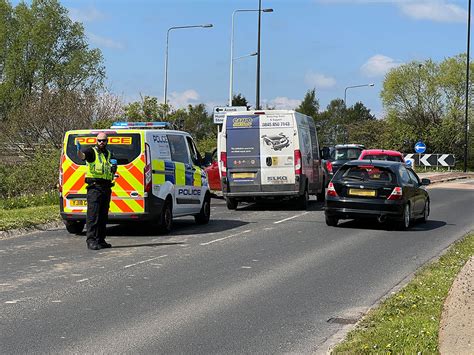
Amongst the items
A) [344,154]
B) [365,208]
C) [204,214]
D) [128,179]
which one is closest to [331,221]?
[365,208]

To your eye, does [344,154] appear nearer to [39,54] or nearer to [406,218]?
[406,218]

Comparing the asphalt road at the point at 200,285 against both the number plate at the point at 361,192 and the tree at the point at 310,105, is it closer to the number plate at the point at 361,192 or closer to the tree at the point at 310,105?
the number plate at the point at 361,192

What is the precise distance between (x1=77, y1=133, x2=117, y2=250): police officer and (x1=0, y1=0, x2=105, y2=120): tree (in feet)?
154

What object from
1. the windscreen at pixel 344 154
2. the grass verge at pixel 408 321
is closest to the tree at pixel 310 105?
the windscreen at pixel 344 154

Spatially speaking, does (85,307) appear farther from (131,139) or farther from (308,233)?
(308,233)

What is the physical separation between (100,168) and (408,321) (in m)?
6.44

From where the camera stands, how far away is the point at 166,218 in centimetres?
1436

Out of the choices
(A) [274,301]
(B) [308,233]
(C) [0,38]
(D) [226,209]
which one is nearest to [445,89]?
(C) [0,38]

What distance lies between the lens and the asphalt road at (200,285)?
6.57 m

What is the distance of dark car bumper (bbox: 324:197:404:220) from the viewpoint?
616 inches

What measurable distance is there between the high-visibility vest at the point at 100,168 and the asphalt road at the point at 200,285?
118 centimetres

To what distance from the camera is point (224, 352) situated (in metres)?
6.10

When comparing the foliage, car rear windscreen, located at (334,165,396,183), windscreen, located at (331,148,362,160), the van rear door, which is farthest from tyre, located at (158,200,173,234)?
windscreen, located at (331,148,362,160)

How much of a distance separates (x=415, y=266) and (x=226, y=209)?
33.7ft
